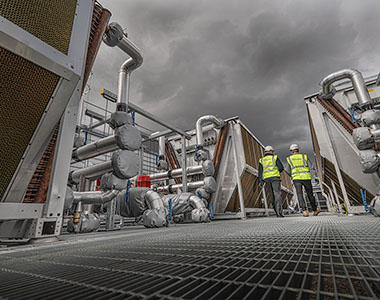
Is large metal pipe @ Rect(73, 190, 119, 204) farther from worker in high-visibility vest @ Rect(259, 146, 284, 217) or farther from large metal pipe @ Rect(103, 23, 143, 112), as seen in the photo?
worker in high-visibility vest @ Rect(259, 146, 284, 217)

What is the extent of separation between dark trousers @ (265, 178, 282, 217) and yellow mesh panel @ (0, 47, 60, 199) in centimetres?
495

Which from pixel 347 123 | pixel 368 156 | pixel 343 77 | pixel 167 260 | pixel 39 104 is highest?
pixel 343 77

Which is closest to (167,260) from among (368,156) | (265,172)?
(368,156)

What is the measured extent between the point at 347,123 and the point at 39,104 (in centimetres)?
553

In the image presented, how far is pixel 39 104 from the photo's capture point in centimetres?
174

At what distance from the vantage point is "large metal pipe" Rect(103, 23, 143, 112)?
9.90 ft

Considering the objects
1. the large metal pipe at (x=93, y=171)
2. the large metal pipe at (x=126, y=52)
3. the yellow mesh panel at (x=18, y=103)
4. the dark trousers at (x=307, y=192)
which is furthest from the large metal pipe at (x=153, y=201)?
the dark trousers at (x=307, y=192)

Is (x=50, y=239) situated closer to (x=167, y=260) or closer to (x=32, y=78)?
(x=32, y=78)

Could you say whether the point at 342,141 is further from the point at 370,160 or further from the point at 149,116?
the point at 149,116

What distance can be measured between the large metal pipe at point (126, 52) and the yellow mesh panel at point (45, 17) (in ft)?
3.65

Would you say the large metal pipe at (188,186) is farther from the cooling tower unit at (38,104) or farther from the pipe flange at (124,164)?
the cooling tower unit at (38,104)

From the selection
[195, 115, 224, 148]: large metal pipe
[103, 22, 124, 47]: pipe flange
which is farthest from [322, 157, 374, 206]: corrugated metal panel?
[103, 22, 124, 47]: pipe flange

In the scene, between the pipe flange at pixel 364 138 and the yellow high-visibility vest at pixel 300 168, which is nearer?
the pipe flange at pixel 364 138

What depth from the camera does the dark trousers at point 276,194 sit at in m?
4.81
